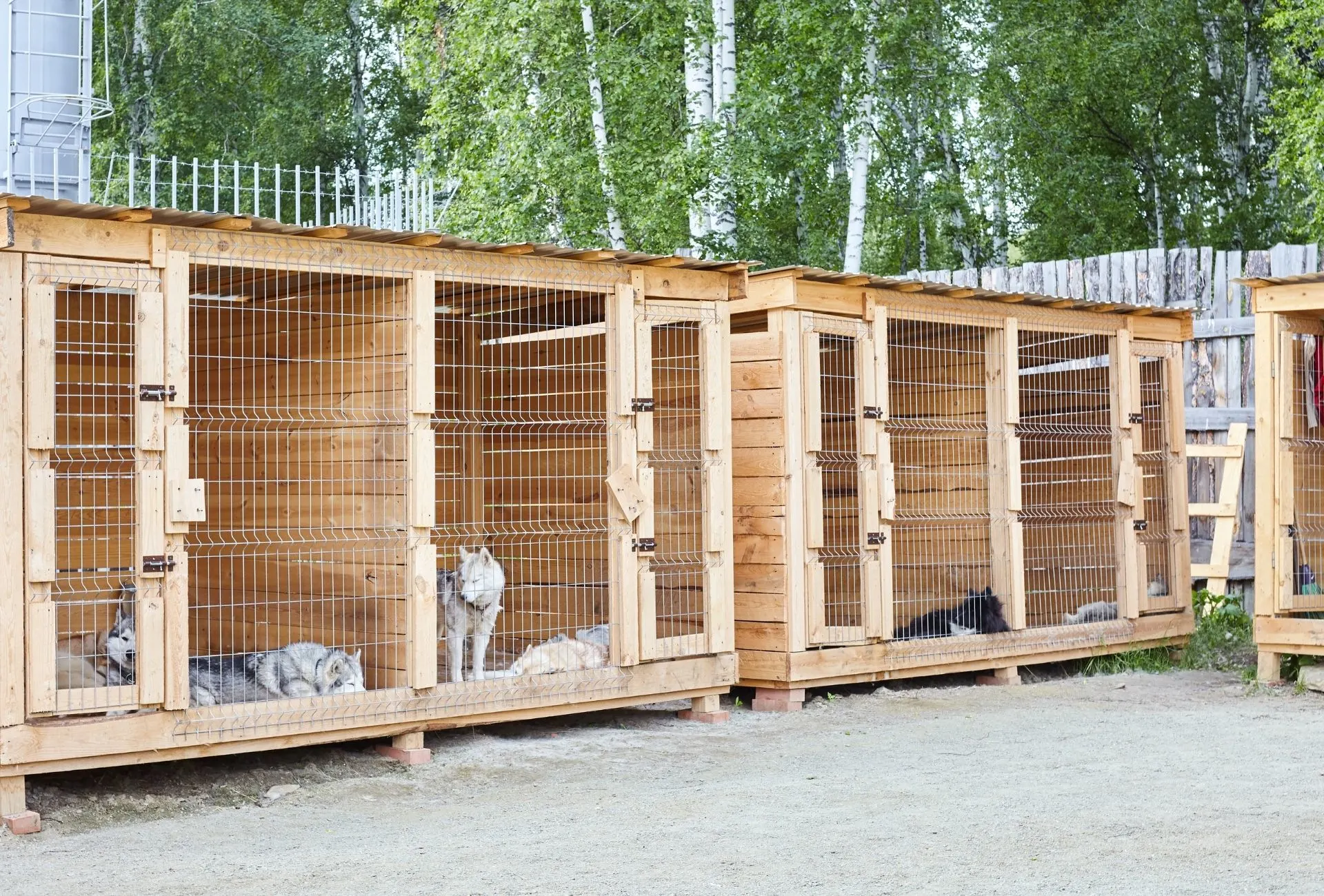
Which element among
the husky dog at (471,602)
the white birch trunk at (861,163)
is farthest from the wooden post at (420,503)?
the white birch trunk at (861,163)

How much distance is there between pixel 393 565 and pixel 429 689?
64 centimetres

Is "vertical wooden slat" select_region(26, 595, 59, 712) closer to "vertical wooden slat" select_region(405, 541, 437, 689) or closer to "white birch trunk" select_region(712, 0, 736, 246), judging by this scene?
"vertical wooden slat" select_region(405, 541, 437, 689)

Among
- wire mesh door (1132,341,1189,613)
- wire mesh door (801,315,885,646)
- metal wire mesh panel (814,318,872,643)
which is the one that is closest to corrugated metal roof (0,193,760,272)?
wire mesh door (801,315,885,646)

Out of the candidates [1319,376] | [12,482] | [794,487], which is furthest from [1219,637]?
[12,482]

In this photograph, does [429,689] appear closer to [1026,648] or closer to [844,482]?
[844,482]

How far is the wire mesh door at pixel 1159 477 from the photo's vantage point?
1109 cm

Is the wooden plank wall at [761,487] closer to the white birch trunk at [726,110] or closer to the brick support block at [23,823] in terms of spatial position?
the brick support block at [23,823]

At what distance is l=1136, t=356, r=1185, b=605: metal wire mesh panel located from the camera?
11.3 metres

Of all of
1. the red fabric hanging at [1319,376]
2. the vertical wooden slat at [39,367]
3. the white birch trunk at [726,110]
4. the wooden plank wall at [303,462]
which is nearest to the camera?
the vertical wooden slat at [39,367]

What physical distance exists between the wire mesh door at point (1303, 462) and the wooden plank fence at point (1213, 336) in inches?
36.1

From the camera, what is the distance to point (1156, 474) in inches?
453

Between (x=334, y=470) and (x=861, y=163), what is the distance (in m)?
9.85

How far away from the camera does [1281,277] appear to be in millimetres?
9625

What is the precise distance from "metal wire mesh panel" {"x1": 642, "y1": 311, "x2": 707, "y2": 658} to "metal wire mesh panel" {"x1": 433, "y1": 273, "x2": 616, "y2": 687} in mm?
397
